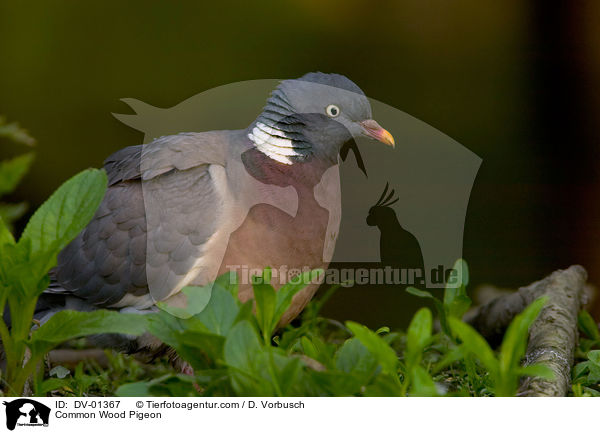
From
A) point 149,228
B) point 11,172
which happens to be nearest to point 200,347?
point 149,228

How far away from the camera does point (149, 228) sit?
1801 mm

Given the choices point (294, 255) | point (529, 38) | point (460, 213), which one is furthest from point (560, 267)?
point (294, 255)

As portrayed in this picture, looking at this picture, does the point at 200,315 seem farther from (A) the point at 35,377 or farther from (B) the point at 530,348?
(B) the point at 530,348

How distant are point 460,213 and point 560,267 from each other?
0.39 meters

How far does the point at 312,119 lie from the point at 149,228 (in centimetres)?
55

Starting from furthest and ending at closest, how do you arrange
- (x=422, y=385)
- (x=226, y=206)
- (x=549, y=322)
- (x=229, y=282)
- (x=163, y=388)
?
(x=226, y=206) → (x=549, y=322) → (x=229, y=282) → (x=163, y=388) → (x=422, y=385)

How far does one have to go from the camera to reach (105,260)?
186cm

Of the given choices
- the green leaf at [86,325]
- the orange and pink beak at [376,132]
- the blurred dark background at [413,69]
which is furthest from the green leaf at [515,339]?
the blurred dark background at [413,69]

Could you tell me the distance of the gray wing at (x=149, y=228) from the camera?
5.73ft

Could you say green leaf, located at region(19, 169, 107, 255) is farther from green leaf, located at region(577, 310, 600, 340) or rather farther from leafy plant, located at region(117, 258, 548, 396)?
green leaf, located at region(577, 310, 600, 340)

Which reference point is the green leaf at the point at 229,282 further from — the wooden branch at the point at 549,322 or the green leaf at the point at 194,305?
the wooden branch at the point at 549,322

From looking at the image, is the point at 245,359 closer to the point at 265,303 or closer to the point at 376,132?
the point at 265,303

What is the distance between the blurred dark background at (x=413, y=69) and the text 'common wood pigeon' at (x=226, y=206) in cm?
26
